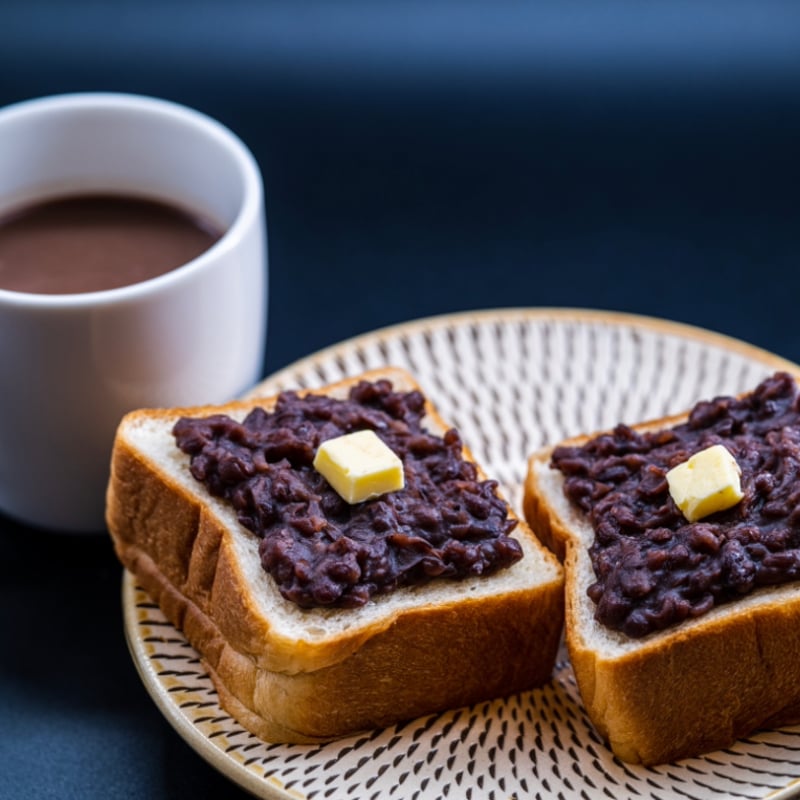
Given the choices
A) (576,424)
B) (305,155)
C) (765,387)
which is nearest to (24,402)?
(576,424)

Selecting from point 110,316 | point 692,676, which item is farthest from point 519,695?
point 110,316

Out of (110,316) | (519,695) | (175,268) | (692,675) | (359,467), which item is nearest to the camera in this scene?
(692,675)

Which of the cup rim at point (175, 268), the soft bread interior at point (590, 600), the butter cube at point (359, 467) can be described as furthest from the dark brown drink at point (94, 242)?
the soft bread interior at point (590, 600)

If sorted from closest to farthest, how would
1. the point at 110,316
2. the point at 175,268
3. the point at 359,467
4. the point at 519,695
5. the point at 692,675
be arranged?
the point at 692,675
the point at 359,467
the point at 519,695
the point at 110,316
the point at 175,268

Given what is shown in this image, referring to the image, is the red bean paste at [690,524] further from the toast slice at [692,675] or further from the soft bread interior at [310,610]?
the soft bread interior at [310,610]

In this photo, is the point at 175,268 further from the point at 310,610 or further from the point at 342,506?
the point at 310,610

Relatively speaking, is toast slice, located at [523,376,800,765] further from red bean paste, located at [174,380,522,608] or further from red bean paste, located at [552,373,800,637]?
red bean paste, located at [174,380,522,608]
